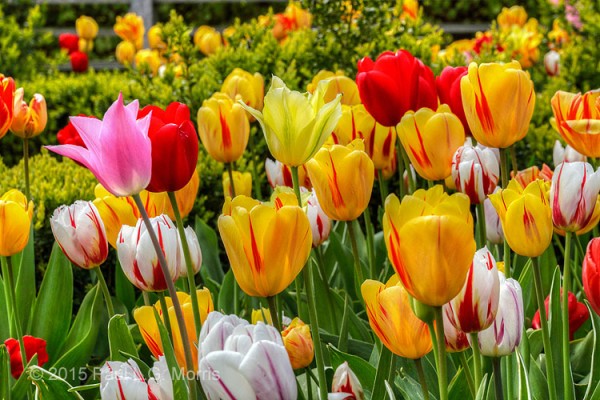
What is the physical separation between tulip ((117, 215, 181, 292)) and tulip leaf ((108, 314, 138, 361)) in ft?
0.36

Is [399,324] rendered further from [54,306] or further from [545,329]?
[54,306]

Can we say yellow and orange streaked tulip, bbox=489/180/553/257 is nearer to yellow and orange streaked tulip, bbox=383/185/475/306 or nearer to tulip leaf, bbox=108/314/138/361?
yellow and orange streaked tulip, bbox=383/185/475/306

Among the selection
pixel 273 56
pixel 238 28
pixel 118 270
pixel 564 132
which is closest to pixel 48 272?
pixel 118 270

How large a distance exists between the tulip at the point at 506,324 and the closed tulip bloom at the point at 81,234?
77 cm

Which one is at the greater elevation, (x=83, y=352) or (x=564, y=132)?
(x=564, y=132)

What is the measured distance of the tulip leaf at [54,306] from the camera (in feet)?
7.36

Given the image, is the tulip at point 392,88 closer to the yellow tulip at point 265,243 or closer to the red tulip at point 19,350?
the yellow tulip at point 265,243

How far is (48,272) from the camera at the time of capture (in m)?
2.27

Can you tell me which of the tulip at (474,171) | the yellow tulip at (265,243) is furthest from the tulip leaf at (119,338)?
the tulip at (474,171)

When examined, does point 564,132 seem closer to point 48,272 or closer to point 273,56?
point 48,272

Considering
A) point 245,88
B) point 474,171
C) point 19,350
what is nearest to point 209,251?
point 245,88

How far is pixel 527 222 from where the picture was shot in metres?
1.41

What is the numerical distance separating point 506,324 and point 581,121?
23.7 inches

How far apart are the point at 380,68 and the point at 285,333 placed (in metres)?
0.72
